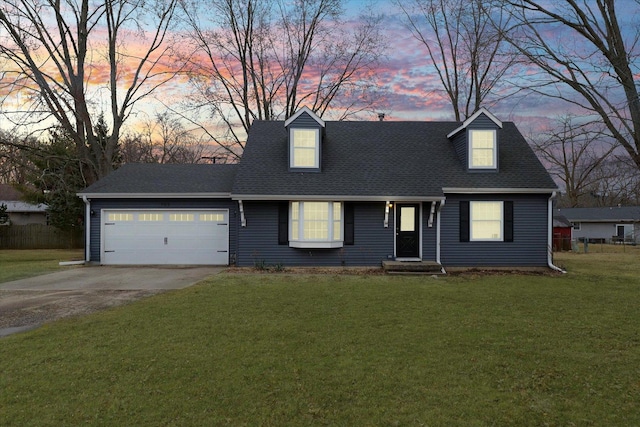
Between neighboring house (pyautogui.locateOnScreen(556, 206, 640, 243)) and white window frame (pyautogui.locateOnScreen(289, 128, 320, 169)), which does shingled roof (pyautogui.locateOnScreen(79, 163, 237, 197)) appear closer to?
white window frame (pyautogui.locateOnScreen(289, 128, 320, 169))

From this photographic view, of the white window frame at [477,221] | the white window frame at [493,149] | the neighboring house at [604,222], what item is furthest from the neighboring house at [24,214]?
the neighboring house at [604,222]

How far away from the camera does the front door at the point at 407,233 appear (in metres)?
14.3

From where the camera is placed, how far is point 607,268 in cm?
1544

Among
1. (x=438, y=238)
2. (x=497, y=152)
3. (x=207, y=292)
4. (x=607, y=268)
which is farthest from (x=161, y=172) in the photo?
(x=607, y=268)

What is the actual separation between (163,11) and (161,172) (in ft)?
34.7

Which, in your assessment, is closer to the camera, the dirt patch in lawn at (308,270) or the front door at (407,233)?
the dirt patch in lawn at (308,270)

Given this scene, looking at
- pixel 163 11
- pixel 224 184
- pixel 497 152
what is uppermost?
pixel 163 11

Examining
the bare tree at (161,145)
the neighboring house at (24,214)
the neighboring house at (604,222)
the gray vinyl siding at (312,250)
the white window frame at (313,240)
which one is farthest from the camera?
the neighboring house at (604,222)

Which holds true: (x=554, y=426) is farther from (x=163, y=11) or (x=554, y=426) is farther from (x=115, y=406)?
(x=163, y=11)

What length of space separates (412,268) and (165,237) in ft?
29.7

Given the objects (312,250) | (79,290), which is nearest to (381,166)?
(312,250)

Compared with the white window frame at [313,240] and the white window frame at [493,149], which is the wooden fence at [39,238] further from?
the white window frame at [493,149]

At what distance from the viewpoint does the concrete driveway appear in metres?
7.43

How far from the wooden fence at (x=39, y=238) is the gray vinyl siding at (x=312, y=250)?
57.9 ft
